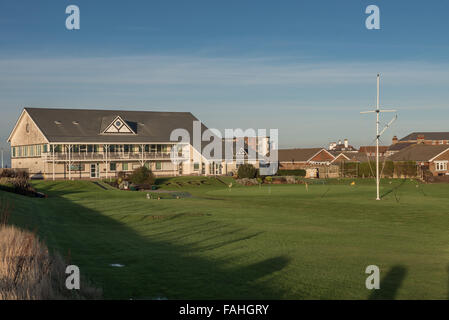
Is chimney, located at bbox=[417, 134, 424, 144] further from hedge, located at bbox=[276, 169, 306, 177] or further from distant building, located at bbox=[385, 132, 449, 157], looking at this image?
hedge, located at bbox=[276, 169, 306, 177]

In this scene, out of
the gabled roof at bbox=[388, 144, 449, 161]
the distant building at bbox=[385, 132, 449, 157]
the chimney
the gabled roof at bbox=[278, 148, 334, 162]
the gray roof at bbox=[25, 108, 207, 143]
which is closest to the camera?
the gray roof at bbox=[25, 108, 207, 143]

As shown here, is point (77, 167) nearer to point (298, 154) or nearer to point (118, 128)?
point (118, 128)

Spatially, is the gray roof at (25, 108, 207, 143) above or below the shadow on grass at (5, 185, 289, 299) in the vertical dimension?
above

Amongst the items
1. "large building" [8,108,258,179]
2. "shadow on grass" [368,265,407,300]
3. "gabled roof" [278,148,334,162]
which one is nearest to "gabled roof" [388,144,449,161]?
"gabled roof" [278,148,334,162]

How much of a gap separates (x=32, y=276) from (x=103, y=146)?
207 ft

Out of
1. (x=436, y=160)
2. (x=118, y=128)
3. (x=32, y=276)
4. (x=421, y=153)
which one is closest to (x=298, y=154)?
(x=421, y=153)

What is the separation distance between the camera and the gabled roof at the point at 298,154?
111575 millimetres

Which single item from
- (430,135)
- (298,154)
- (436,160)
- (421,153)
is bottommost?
(436,160)

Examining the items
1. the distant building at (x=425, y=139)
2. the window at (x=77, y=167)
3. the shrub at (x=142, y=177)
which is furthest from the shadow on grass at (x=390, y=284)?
the distant building at (x=425, y=139)

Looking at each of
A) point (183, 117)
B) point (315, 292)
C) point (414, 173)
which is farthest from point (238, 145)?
point (315, 292)

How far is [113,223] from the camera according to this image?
25.0 m

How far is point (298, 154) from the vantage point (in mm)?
114938

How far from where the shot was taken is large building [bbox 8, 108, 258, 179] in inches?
2672

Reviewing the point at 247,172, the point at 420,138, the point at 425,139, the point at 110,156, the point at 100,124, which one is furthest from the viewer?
the point at 425,139
